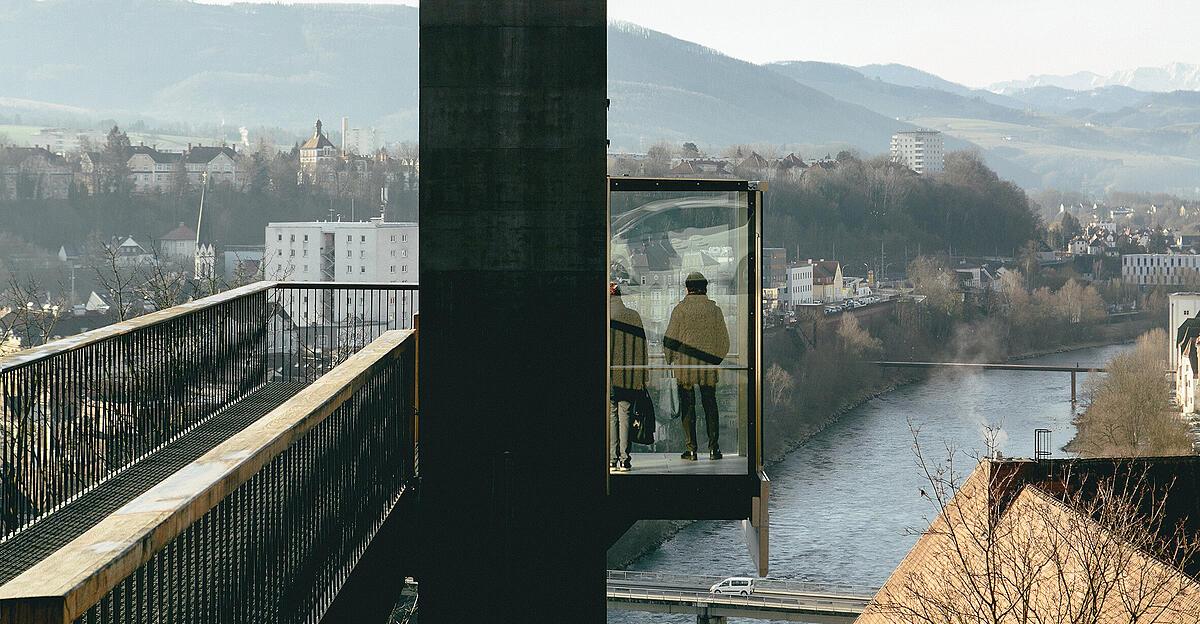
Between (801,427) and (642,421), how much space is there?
122ft

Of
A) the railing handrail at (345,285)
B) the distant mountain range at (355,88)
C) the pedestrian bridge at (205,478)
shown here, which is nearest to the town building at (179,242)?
the distant mountain range at (355,88)

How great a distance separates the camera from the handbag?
180 inches

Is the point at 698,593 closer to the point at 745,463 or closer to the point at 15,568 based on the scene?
the point at 745,463

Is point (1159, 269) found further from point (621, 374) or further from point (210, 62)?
Result: point (621, 374)

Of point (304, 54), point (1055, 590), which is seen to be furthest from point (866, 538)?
point (304, 54)

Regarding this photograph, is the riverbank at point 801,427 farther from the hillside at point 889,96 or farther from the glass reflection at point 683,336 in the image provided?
the hillside at point 889,96

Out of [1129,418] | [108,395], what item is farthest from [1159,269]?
[108,395]

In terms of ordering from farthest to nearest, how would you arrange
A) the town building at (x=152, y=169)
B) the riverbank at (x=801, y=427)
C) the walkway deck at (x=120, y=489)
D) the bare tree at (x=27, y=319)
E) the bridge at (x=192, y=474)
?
the town building at (x=152, y=169) → the riverbank at (x=801, y=427) → the bare tree at (x=27, y=319) → the walkway deck at (x=120, y=489) → the bridge at (x=192, y=474)

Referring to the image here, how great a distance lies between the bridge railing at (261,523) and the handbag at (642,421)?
0.84 meters

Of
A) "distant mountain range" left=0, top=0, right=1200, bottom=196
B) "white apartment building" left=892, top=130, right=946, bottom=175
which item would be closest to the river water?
"distant mountain range" left=0, top=0, right=1200, bottom=196

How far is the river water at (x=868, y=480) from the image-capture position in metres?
27.1

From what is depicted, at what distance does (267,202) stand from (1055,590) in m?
46.1

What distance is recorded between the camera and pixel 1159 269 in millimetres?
73125

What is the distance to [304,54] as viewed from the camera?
100000 mm
